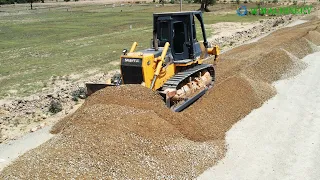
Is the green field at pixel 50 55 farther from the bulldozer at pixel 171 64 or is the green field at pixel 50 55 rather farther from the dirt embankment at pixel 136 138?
the dirt embankment at pixel 136 138

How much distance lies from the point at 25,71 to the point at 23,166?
1341cm

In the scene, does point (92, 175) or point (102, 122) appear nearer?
point (92, 175)

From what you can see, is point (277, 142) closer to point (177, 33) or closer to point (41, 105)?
point (177, 33)

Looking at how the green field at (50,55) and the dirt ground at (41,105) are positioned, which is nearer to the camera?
the dirt ground at (41,105)

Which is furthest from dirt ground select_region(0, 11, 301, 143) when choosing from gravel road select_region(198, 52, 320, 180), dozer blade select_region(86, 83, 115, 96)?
gravel road select_region(198, 52, 320, 180)

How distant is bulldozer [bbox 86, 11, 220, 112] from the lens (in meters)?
10.9

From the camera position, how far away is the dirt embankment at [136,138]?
24.7ft

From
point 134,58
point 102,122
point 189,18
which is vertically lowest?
point 102,122

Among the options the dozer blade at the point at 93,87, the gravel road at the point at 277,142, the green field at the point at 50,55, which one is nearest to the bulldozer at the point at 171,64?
the dozer blade at the point at 93,87

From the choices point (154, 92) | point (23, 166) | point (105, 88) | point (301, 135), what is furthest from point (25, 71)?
point (301, 135)

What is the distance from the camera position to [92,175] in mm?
7246

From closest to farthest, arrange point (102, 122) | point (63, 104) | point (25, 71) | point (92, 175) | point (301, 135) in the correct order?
point (92, 175)
point (102, 122)
point (301, 135)
point (63, 104)
point (25, 71)

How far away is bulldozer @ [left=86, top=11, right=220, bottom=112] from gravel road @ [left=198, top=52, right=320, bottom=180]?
2.12 meters

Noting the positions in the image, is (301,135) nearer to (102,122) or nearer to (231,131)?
(231,131)
